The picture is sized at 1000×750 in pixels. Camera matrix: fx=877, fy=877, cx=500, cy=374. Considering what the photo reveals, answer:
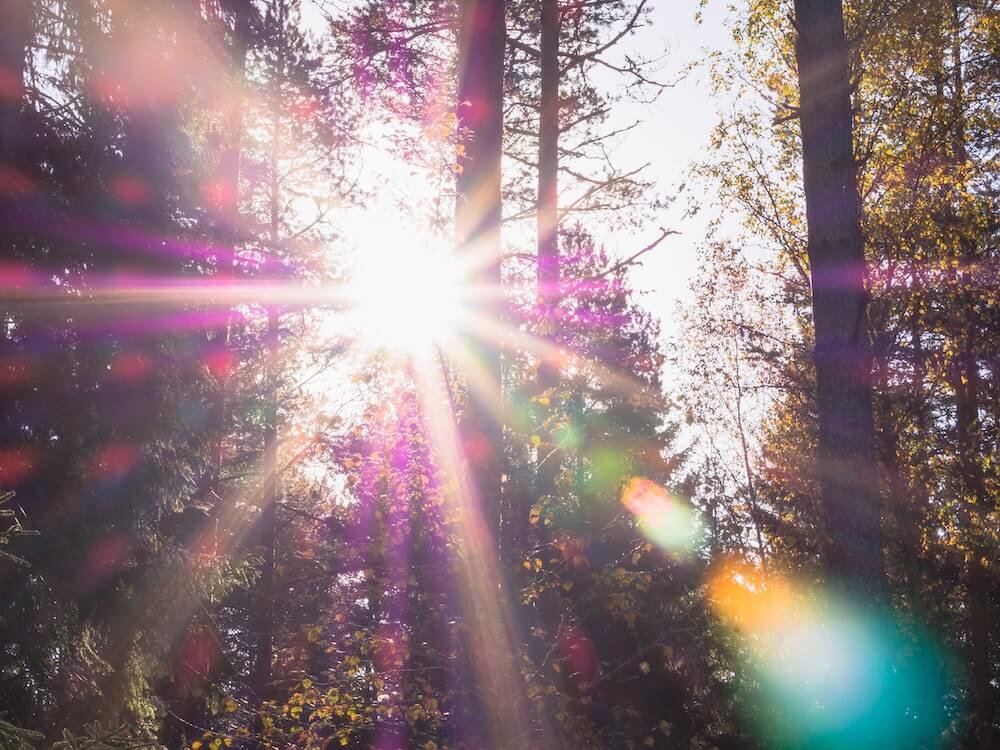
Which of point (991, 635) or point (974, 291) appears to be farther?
point (991, 635)

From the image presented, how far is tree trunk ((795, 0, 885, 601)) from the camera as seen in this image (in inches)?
222

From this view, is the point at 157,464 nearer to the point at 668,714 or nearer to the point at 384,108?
the point at 384,108

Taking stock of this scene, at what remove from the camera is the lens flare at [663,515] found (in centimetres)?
1652

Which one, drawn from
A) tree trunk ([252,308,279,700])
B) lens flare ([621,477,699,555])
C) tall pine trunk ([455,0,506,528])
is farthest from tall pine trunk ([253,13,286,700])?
tall pine trunk ([455,0,506,528])

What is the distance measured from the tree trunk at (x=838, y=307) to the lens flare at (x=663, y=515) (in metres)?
9.53

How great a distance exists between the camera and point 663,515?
19.8 meters

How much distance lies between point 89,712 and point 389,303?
4.20 metres

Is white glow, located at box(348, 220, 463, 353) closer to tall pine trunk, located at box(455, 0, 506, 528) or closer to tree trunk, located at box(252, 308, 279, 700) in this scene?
tall pine trunk, located at box(455, 0, 506, 528)

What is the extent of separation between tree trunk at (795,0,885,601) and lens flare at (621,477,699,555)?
953cm

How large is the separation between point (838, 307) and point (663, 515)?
47.8ft

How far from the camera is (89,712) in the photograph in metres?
6.95

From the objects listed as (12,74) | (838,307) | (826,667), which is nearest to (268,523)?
(12,74)

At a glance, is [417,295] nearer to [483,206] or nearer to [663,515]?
[483,206]

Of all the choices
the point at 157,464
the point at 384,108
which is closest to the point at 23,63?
the point at 384,108
